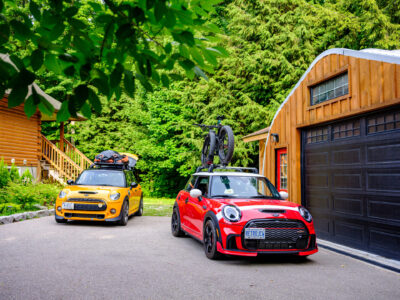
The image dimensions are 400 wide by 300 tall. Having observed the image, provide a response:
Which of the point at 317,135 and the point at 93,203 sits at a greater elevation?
the point at 317,135

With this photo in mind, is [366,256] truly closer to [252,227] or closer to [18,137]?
[252,227]

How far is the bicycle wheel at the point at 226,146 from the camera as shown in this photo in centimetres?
1010

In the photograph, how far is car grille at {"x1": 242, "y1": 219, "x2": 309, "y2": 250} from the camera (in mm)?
6082

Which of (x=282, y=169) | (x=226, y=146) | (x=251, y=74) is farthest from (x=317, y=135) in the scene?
(x=251, y=74)

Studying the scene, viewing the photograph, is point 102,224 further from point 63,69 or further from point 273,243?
point 63,69

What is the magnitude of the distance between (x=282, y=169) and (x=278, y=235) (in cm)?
589

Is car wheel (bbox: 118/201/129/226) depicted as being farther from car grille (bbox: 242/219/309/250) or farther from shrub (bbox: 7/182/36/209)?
car grille (bbox: 242/219/309/250)

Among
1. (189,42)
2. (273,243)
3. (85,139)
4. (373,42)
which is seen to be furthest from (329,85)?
(85,139)

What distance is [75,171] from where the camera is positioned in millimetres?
20812

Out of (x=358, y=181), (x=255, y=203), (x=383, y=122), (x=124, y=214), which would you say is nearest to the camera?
(x=255, y=203)

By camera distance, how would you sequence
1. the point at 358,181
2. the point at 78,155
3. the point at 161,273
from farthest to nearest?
1. the point at 78,155
2. the point at 358,181
3. the point at 161,273

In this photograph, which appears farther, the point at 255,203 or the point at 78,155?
the point at 78,155

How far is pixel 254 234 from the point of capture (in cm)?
605

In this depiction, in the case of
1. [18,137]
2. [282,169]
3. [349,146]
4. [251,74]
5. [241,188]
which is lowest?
[241,188]
